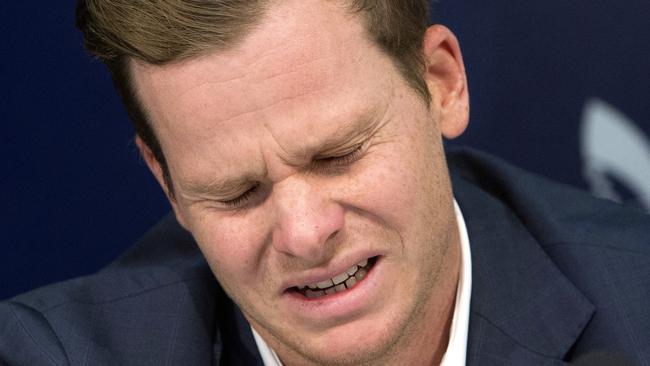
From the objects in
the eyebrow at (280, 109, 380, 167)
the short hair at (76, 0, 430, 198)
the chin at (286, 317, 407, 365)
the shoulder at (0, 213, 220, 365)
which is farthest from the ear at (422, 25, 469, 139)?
the shoulder at (0, 213, 220, 365)

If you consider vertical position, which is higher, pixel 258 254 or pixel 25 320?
pixel 258 254

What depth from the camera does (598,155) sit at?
2125 mm

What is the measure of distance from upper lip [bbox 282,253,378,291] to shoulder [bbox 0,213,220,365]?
333 mm

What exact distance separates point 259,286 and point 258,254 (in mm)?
55

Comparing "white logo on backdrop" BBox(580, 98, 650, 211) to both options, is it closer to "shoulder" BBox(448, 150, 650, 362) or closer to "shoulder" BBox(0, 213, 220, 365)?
"shoulder" BBox(448, 150, 650, 362)

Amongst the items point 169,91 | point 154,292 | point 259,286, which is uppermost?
point 169,91

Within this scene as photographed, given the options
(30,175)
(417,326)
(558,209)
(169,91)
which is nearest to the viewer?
(169,91)

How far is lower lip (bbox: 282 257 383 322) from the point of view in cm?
145

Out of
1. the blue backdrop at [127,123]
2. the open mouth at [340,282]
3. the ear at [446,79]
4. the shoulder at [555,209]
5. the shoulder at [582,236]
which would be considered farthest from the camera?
the blue backdrop at [127,123]

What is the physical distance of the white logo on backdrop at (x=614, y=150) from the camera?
2102mm

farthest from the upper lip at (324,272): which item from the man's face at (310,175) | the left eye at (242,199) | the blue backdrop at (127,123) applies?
the blue backdrop at (127,123)

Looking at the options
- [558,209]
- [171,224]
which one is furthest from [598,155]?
[171,224]

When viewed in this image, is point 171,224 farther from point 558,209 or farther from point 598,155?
point 598,155

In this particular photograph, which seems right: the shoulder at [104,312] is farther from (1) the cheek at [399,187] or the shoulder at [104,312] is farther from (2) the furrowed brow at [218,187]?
(1) the cheek at [399,187]
